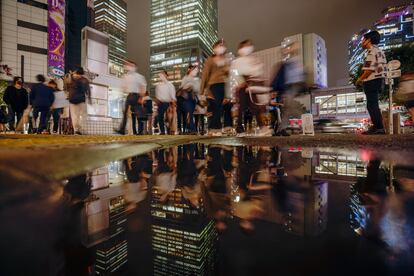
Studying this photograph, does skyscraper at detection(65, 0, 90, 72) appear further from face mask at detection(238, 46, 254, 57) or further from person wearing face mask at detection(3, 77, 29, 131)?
face mask at detection(238, 46, 254, 57)

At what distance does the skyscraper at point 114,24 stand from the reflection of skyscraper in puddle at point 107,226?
12525 cm

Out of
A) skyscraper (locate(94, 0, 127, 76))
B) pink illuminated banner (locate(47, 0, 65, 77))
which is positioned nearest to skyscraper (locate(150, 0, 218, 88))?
skyscraper (locate(94, 0, 127, 76))

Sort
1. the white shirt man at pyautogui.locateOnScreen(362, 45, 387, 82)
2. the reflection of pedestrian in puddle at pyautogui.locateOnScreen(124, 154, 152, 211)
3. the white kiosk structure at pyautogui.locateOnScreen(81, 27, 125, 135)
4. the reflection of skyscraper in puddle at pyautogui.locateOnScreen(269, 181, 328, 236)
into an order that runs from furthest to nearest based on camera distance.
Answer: the white kiosk structure at pyautogui.locateOnScreen(81, 27, 125, 135), the white shirt man at pyautogui.locateOnScreen(362, 45, 387, 82), the reflection of pedestrian in puddle at pyautogui.locateOnScreen(124, 154, 152, 211), the reflection of skyscraper in puddle at pyautogui.locateOnScreen(269, 181, 328, 236)

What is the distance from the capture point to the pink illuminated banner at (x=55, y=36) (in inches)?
1649

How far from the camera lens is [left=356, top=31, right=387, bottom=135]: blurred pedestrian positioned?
489 centimetres

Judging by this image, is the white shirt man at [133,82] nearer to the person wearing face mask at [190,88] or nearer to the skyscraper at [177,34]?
the person wearing face mask at [190,88]

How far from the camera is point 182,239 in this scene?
2.40ft

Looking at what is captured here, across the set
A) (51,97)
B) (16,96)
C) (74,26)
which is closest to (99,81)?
(16,96)

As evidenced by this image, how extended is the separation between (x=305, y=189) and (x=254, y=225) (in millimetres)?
610

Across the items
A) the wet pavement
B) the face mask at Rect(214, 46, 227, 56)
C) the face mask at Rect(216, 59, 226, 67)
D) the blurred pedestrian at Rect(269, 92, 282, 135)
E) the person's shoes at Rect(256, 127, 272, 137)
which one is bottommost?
the wet pavement

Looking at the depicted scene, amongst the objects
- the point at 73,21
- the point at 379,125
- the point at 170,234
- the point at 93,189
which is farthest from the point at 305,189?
the point at 73,21

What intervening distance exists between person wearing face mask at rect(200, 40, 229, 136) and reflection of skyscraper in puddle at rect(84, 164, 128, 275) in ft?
15.0

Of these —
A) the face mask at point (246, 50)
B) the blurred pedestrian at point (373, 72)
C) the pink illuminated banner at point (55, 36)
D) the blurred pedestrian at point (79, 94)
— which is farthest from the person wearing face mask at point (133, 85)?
the pink illuminated banner at point (55, 36)

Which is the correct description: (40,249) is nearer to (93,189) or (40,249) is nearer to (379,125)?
(93,189)
